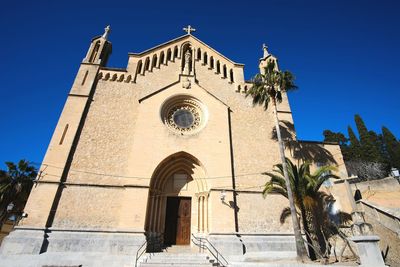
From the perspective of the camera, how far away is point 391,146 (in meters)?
35.5

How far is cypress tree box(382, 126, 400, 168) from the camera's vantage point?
33.4 meters

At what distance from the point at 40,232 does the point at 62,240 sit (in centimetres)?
113

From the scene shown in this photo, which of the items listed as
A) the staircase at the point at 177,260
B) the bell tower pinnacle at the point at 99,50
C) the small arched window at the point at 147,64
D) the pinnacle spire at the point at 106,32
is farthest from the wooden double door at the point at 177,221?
the pinnacle spire at the point at 106,32

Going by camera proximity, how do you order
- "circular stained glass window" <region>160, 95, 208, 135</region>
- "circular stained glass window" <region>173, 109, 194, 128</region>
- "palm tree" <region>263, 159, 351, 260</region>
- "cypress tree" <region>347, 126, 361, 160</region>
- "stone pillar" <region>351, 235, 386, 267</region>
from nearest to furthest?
"stone pillar" <region>351, 235, 386, 267</region> → "palm tree" <region>263, 159, 351, 260</region> → "circular stained glass window" <region>160, 95, 208, 135</region> → "circular stained glass window" <region>173, 109, 194, 128</region> → "cypress tree" <region>347, 126, 361, 160</region>

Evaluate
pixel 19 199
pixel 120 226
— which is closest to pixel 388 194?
pixel 120 226

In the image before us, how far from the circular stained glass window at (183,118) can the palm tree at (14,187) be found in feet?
41.4

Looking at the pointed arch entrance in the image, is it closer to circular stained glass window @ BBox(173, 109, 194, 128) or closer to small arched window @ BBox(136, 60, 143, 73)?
circular stained glass window @ BBox(173, 109, 194, 128)

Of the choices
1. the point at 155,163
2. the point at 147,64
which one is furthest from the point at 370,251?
the point at 147,64

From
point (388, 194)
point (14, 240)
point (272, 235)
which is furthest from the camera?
point (388, 194)

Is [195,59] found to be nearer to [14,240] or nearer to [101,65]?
[101,65]

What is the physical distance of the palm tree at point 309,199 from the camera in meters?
13.0

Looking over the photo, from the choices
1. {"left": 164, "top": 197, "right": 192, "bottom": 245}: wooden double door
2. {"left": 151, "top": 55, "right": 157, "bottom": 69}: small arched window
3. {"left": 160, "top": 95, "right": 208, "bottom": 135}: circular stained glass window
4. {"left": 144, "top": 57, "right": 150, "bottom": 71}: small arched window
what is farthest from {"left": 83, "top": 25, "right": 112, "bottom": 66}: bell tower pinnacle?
{"left": 164, "top": 197, "right": 192, "bottom": 245}: wooden double door

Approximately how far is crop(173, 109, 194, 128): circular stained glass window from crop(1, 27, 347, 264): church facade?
8 centimetres

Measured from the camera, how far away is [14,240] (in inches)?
421
